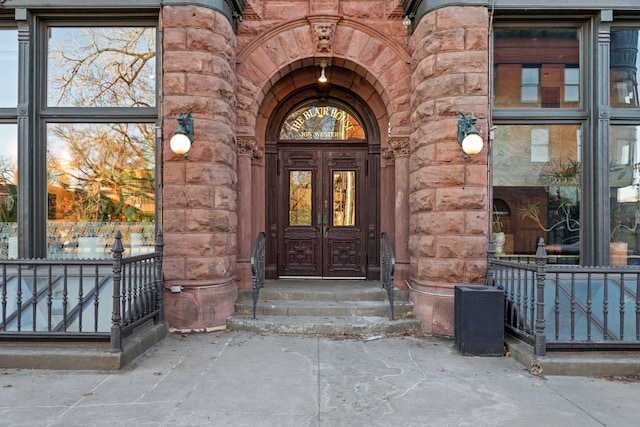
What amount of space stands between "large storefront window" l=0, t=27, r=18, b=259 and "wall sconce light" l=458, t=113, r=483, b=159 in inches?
284

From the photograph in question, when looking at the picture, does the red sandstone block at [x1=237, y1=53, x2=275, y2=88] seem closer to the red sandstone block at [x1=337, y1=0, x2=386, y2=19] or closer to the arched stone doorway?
the arched stone doorway

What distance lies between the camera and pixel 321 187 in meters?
8.90

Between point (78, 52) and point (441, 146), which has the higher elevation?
point (78, 52)

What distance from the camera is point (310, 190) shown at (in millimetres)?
8930

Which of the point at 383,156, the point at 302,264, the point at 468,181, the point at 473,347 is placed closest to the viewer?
the point at 473,347

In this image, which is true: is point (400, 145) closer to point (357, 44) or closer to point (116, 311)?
point (357, 44)

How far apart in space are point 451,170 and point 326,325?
3.01 m

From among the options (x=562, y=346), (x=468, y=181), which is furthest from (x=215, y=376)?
(x=468, y=181)

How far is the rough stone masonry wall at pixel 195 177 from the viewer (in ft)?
21.5

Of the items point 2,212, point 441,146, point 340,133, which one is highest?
point 340,133

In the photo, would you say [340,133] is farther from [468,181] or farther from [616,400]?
[616,400]

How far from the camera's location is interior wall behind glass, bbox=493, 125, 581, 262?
23.5 feet

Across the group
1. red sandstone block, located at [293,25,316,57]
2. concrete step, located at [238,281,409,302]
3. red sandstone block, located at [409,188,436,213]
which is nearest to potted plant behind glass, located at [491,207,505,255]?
red sandstone block, located at [409,188,436,213]

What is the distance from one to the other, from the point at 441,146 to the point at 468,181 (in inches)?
26.3
